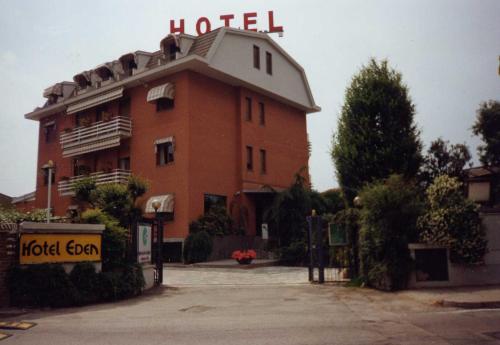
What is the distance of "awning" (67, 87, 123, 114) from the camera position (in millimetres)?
28631

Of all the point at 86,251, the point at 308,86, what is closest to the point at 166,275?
the point at 86,251

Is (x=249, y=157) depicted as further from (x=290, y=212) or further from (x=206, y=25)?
(x=206, y=25)

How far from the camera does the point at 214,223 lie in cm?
2492

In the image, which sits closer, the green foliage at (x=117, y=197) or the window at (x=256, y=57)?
the green foliage at (x=117, y=197)

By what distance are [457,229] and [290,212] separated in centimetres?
1271

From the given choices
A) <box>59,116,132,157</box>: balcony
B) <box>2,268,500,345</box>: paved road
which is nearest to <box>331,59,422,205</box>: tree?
<box>2,268,500,345</box>: paved road

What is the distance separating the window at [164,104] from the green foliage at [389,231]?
16.0 meters

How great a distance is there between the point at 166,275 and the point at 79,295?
26.1 feet

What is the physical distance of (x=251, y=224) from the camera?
91.9 feet

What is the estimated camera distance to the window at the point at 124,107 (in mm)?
29547

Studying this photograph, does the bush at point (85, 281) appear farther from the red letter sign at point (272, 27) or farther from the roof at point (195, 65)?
the red letter sign at point (272, 27)

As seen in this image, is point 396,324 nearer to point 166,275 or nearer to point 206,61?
point 166,275

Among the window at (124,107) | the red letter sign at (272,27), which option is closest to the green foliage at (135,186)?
the window at (124,107)

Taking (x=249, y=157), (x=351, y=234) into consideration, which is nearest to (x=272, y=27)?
(x=249, y=157)
